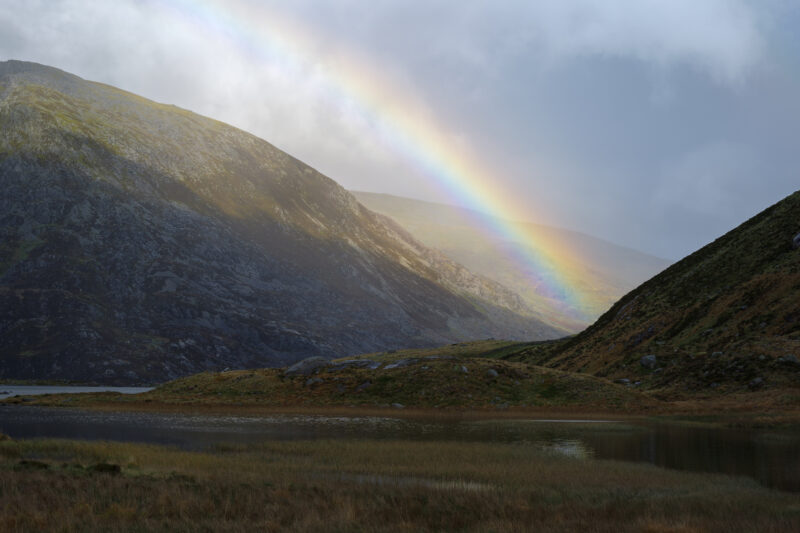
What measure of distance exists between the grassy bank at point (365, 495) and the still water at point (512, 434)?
199 inches

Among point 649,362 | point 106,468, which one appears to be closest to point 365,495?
point 106,468

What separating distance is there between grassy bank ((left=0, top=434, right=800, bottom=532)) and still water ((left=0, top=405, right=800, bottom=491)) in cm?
506

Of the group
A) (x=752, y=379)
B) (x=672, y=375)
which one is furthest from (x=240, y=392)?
(x=752, y=379)

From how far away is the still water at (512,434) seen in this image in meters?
37.7

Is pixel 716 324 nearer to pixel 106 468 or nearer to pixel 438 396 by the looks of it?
pixel 438 396

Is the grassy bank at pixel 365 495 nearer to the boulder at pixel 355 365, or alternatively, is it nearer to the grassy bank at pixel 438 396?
the grassy bank at pixel 438 396

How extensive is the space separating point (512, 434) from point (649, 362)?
1753 inches

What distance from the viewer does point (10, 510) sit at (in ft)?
67.1

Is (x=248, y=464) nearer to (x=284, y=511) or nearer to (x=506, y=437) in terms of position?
(x=284, y=511)

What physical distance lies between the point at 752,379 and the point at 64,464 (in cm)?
6885

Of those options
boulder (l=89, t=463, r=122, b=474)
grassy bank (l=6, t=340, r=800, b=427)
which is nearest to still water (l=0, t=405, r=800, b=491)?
grassy bank (l=6, t=340, r=800, b=427)

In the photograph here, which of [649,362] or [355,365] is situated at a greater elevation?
[649,362]

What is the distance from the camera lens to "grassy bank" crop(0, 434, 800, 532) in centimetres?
1969

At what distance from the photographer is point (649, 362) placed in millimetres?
89938
